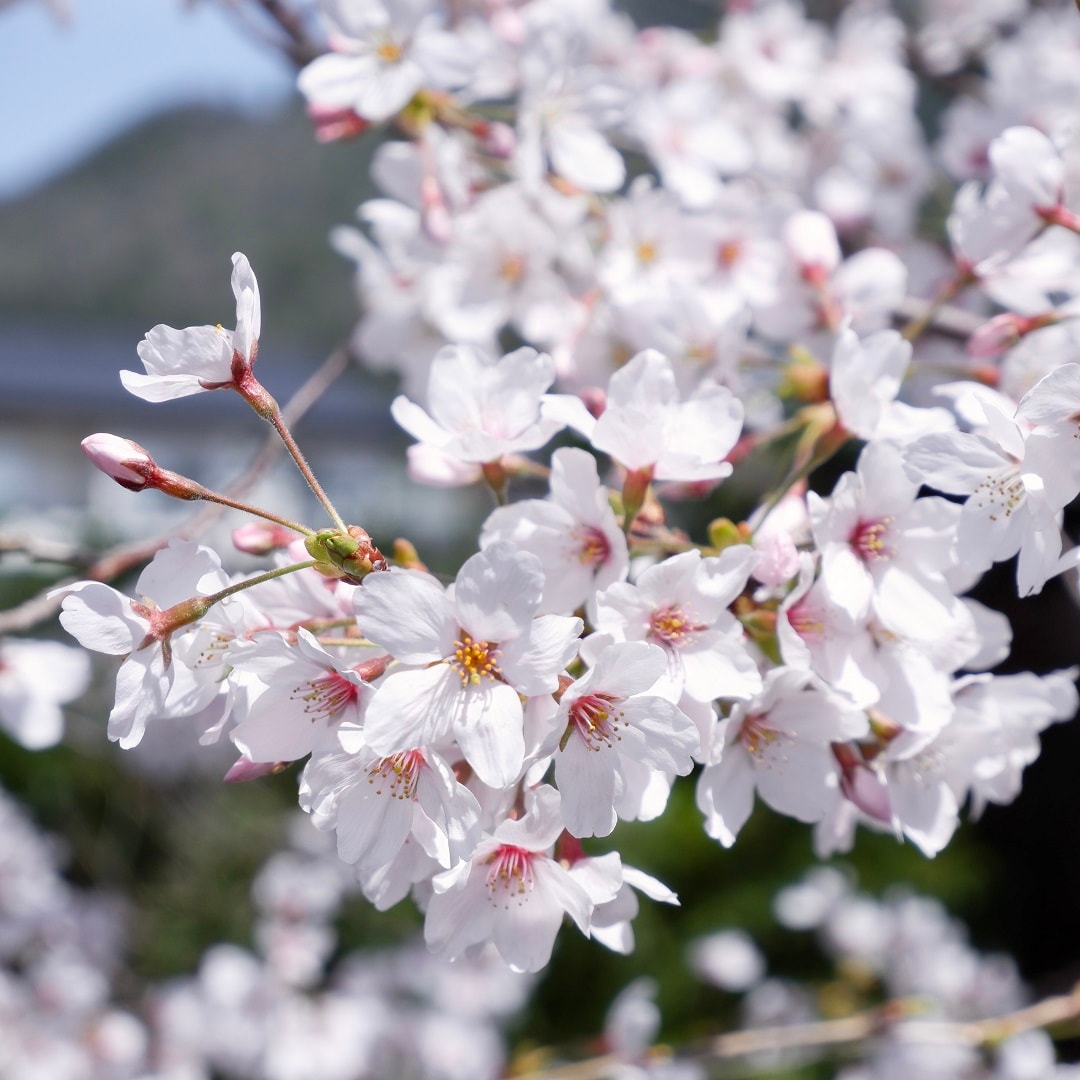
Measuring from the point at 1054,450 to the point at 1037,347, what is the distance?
0.41 metres

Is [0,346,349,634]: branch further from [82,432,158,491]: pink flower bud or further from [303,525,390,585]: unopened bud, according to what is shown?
[303,525,390,585]: unopened bud

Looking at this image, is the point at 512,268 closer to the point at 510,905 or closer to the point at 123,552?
the point at 123,552

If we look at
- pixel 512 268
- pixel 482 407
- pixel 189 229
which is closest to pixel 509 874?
pixel 482 407

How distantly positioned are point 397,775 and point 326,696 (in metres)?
0.07

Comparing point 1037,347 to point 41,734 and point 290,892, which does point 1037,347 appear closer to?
point 41,734

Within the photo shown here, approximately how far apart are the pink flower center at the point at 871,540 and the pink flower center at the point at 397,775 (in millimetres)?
370

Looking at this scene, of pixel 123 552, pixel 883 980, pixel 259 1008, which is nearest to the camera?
pixel 123 552

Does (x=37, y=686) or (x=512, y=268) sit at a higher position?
(x=512, y=268)

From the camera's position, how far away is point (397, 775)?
0.65 meters

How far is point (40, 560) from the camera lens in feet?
3.47

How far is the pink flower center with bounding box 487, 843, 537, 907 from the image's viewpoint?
697 mm

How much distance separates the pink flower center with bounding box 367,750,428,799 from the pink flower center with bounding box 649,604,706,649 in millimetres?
190

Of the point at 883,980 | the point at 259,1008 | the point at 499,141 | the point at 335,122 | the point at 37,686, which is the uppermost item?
the point at 335,122

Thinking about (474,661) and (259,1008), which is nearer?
(474,661)
